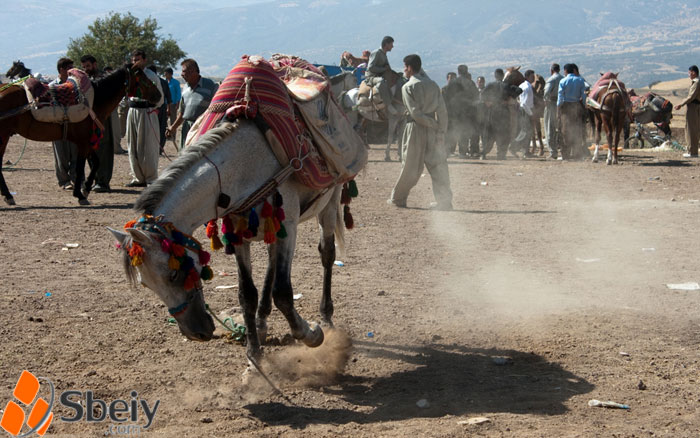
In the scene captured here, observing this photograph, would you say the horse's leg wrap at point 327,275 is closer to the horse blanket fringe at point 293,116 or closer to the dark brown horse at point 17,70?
the horse blanket fringe at point 293,116

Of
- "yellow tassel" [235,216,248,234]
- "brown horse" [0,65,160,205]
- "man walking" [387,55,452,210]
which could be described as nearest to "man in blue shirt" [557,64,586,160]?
"man walking" [387,55,452,210]

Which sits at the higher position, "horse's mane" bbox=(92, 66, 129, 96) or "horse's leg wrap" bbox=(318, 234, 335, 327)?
"horse's mane" bbox=(92, 66, 129, 96)

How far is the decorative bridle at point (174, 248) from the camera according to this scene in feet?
12.8

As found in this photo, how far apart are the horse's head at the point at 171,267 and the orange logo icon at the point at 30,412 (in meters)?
0.95

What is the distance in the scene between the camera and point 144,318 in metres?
6.32

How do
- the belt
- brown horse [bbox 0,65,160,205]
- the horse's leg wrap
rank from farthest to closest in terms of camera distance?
1. the belt
2. brown horse [bbox 0,65,160,205]
3. the horse's leg wrap

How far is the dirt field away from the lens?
436 cm

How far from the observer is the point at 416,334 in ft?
19.7

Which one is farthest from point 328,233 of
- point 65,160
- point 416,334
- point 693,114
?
point 693,114

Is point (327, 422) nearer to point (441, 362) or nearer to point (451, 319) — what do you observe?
point (441, 362)

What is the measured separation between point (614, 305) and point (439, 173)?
17.5ft

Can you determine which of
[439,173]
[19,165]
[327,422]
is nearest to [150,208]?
[327,422]

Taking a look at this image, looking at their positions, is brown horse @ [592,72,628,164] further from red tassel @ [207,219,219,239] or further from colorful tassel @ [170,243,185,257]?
colorful tassel @ [170,243,185,257]

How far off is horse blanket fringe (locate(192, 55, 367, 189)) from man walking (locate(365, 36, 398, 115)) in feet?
31.4
